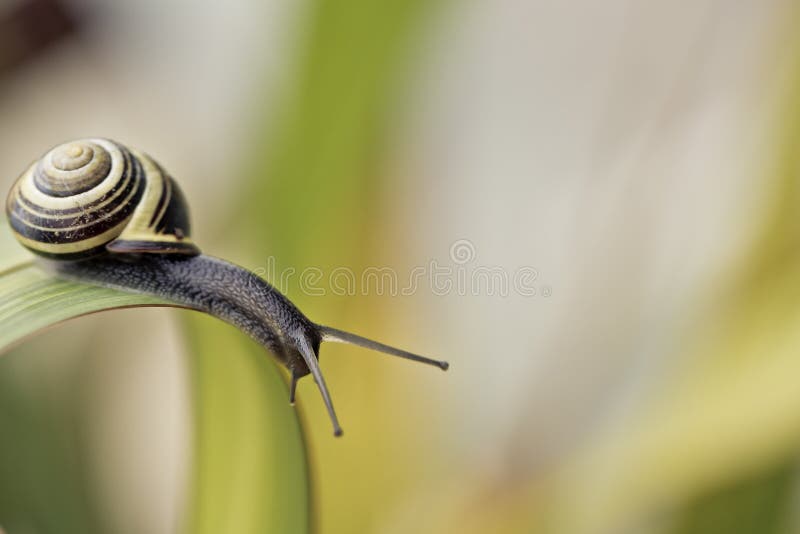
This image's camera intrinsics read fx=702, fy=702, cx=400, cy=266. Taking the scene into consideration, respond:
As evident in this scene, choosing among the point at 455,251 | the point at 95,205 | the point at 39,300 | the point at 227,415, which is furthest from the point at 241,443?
the point at 455,251

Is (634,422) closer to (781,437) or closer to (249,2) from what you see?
(781,437)

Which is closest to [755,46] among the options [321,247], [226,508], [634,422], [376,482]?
[634,422]

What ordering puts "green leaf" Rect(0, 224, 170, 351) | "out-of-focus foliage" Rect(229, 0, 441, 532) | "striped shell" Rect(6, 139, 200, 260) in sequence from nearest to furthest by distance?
1. "green leaf" Rect(0, 224, 170, 351)
2. "striped shell" Rect(6, 139, 200, 260)
3. "out-of-focus foliage" Rect(229, 0, 441, 532)

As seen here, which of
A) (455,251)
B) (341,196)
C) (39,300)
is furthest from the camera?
(455,251)

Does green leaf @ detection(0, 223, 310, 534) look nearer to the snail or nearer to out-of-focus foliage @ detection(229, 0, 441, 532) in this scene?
the snail

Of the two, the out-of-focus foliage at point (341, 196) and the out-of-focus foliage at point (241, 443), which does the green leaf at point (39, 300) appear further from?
the out-of-focus foliage at point (341, 196)

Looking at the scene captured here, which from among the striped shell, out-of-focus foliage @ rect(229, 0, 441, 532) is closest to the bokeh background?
out-of-focus foliage @ rect(229, 0, 441, 532)

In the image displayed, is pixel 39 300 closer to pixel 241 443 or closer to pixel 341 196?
pixel 241 443

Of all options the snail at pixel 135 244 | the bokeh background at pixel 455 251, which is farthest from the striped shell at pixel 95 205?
the bokeh background at pixel 455 251
